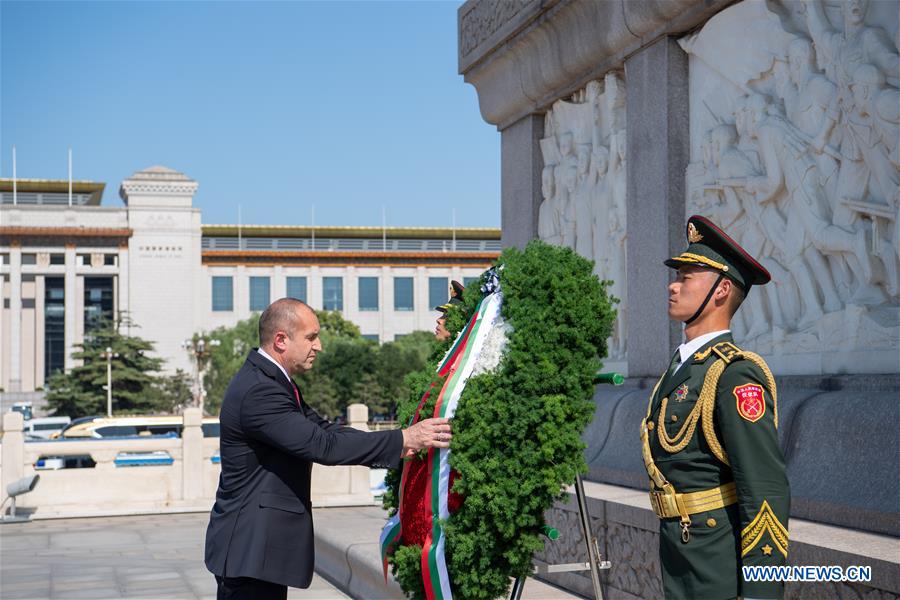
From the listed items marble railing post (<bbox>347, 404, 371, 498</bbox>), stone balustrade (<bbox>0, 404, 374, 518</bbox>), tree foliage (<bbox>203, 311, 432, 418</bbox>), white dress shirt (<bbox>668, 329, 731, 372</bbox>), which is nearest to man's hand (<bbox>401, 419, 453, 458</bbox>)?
white dress shirt (<bbox>668, 329, 731, 372</bbox>)

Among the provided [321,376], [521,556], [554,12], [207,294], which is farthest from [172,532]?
[207,294]

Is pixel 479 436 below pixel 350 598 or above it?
above

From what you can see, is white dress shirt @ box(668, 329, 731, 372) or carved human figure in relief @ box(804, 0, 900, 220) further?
carved human figure in relief @ box(804, 0, 900, 220)

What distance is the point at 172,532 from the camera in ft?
33.5

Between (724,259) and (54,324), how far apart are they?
64.0 meters

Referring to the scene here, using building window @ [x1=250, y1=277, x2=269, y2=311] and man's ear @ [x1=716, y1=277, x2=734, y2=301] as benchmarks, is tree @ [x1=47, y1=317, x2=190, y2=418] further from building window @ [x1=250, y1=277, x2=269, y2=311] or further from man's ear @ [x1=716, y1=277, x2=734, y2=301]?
man's ear @ [x1=716, y1=277, x2=734, y2=301]

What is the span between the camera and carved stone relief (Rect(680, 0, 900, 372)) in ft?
13.2

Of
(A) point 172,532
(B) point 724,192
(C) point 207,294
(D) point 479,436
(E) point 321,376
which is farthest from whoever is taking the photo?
(C) point 207,294

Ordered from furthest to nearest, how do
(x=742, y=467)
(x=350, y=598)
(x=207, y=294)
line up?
(x=207, y=294), (x=350, y=598), (x=742, y=467)

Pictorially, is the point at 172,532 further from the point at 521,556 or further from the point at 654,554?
the point at 521,556

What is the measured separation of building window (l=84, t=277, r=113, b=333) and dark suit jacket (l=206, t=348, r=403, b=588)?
60336mm

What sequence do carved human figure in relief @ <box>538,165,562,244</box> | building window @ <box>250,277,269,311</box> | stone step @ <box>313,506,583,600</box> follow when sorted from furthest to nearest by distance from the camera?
building window @ <box>250,277,269,311</box>, carved human figure in relief @ <box>538,165,562,244</box>, stone step @ <box>313,506,583,600</box>

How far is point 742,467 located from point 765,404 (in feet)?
0.55

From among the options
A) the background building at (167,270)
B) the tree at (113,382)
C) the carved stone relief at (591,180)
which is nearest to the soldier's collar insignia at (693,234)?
the carved stone relief at (591,180)
